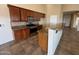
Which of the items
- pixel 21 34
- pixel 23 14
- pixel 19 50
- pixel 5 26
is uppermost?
pixel 23 14

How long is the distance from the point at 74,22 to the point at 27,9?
3.17m

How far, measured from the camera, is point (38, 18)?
4.98 metres

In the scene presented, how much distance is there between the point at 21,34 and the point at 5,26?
2.90 feet

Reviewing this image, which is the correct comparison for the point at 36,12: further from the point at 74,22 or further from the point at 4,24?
the point at 74,22

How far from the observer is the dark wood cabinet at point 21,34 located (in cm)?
384

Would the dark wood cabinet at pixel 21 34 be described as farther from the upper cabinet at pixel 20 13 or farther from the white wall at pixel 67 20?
the white wall at pixel 67 20

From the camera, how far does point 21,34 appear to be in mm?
4051

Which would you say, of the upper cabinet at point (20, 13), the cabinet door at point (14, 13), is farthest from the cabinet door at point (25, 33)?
the cabinet door at point (14, 13)

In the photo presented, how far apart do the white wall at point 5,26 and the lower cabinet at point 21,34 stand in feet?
0.93

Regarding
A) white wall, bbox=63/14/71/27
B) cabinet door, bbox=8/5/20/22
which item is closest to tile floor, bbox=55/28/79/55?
white wall, bbox=63/14/71/27

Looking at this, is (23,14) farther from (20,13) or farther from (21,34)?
(21,34)

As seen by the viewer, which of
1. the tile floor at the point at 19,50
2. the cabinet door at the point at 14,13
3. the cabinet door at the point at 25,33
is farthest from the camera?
the cabinet door at the point at 25,33

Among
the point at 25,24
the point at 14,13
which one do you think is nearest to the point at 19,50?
the point at 14,13
